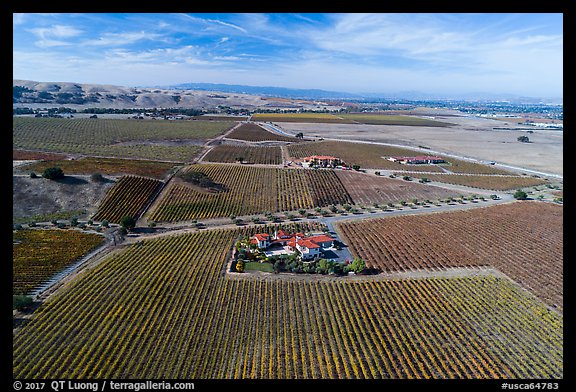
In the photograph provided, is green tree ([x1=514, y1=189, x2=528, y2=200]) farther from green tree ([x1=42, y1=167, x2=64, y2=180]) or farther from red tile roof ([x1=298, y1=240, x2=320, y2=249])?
green tree ([x1=42, y1=167, x2=64, y2=180])

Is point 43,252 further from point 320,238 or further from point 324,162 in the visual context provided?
point 324,162

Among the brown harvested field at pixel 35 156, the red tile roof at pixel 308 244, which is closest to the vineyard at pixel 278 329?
the red tile roof at pixel 308 244

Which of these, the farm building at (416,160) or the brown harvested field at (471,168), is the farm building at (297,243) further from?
the brown harvested field at (471,168)

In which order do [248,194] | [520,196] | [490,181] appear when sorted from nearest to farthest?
[248,194] → [520,196] → [490,181]

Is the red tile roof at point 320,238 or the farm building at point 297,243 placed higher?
the red tile roof at point 320,238

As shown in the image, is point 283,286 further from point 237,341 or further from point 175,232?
point 175,232

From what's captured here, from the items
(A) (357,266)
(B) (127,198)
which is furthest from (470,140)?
(B) (127,198)
